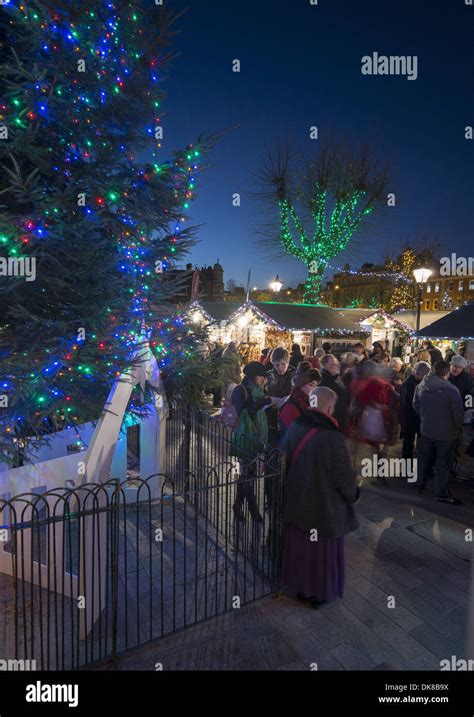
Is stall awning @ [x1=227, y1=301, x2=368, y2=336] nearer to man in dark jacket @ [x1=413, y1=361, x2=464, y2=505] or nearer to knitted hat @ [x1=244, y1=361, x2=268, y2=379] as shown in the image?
man in dark jacket @ [x1=413, y1=361, x2=464, y2=505]

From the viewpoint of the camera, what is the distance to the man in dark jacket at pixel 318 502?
11.3ft

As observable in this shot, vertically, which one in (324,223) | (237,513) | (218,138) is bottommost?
(237,513)

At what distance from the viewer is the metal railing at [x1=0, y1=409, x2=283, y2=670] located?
300cm

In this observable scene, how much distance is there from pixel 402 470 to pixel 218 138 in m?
6.44

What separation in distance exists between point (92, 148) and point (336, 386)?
16.2 ft

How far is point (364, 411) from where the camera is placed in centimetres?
653

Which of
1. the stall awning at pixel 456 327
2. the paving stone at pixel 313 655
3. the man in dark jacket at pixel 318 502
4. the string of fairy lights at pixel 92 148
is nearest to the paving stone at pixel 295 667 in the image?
the paving stone at pixel 313 655

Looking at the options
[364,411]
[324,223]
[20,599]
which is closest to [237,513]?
[20,599]

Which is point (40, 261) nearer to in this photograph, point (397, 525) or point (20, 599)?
point (20, 599)

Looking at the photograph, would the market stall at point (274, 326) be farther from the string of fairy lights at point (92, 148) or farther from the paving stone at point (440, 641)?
the paving stone at point (440, 641)

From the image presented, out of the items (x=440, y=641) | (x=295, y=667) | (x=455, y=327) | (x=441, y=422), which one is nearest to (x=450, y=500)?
(x=441, y=422)

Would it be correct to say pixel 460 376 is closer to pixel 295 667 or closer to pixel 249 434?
pixel 249 434

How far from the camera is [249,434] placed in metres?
4.92

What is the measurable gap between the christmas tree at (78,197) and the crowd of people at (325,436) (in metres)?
1.81
